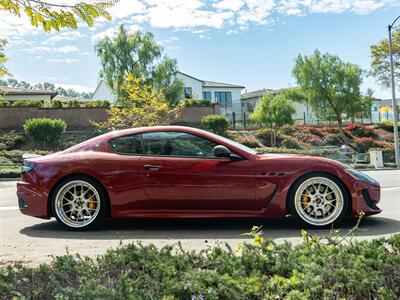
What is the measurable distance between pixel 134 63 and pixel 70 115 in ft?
26.8

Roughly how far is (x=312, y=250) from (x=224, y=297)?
1.00 m

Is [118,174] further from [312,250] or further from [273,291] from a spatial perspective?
[273,291]

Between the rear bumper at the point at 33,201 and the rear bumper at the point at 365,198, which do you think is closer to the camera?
the rear bumper at the point at 365,198

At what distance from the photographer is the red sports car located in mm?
5168

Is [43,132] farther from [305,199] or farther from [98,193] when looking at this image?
[305,199]

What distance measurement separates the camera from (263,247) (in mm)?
3133

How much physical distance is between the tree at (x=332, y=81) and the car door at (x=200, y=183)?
32.7 meters

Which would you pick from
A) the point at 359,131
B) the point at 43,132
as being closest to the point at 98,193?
the point at 43,132

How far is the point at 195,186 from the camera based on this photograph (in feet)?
17.0

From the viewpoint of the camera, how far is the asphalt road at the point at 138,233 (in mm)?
4477

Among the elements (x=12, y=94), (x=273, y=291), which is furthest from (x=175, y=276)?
(x=12, y=94)

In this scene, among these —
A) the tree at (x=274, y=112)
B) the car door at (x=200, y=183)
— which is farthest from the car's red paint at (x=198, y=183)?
the tree at (x=274, y=112)

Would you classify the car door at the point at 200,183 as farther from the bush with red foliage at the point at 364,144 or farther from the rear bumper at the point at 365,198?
the bush with red foliage at the point at 364,144

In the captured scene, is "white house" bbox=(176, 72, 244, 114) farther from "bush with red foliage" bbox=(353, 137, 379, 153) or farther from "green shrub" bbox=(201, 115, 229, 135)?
"green shrub" bbox=(201, 115, 229, 135)
